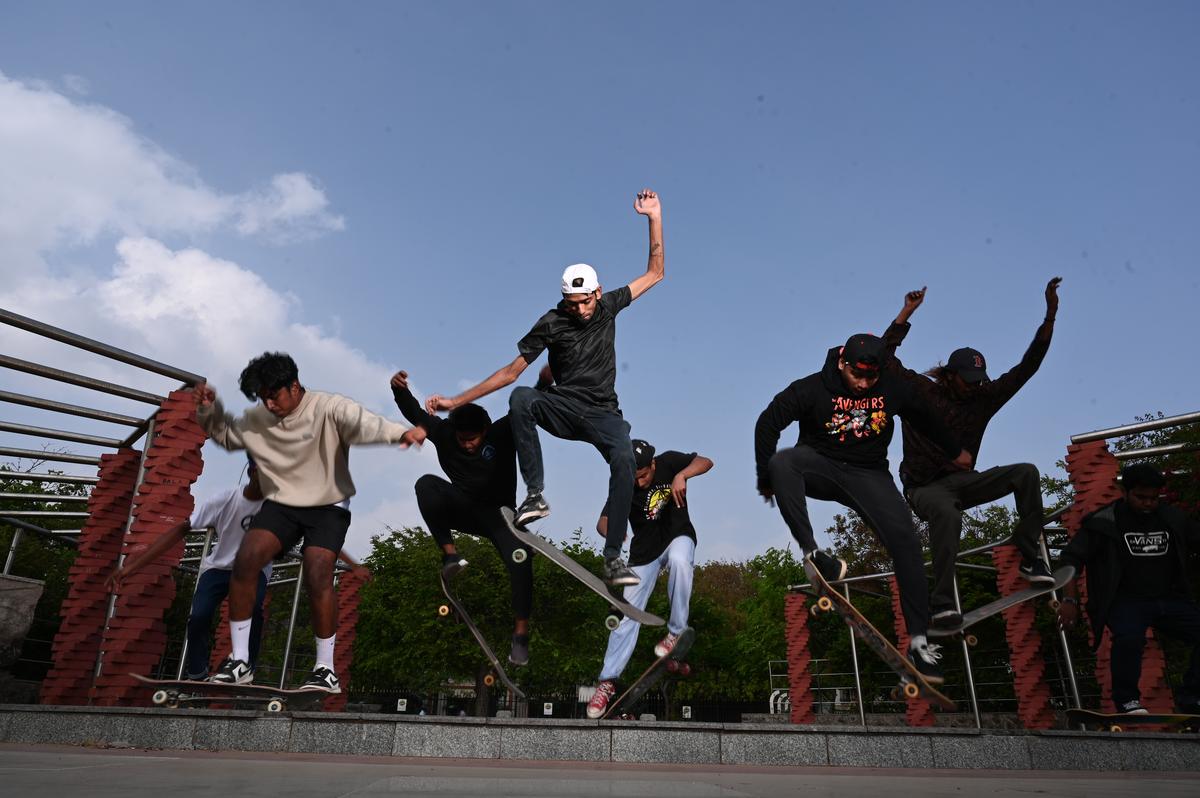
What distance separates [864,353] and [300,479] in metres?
4.98

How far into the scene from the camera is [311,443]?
21.4ft

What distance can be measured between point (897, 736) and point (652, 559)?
9.49 ft

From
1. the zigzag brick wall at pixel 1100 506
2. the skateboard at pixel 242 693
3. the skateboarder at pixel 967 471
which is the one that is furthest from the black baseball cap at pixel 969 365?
the skateboard at pixel 242 693

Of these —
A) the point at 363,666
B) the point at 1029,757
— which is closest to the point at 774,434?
the point at 1029,757

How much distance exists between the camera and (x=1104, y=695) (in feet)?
26.8

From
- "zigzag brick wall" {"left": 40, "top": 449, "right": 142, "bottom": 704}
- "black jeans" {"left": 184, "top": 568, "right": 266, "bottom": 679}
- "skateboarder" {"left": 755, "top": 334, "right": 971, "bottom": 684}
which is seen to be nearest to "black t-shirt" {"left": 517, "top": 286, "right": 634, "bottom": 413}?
"skateboarder" {"left": 755, "top": 334, "right": 971, "bottom": 684}

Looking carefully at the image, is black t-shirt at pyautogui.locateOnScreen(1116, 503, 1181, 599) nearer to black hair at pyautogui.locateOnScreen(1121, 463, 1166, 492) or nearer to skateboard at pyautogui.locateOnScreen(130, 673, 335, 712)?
black hair at pyautogui.locateOnScreen(1121, 463, 1166, 492)

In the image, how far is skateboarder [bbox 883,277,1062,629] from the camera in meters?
7.33

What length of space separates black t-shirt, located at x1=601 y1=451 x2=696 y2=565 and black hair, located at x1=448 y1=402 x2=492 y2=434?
1.59m

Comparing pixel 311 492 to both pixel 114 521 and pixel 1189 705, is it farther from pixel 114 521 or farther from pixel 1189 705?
pixel 1189 705

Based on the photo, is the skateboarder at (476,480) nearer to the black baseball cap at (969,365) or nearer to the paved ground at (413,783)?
the paved ground at (413,783)

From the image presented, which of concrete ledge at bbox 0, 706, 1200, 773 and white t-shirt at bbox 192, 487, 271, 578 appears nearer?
concrete ledge at bbox 0, 706, 1200, 773

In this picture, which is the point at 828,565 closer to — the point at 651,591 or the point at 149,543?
the point at 651,591

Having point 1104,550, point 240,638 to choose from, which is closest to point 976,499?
point 1104,550
